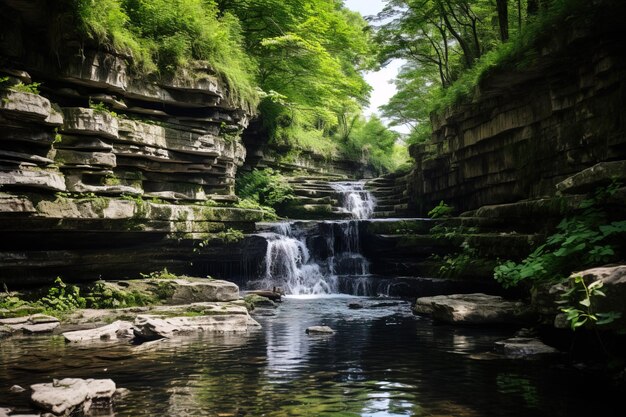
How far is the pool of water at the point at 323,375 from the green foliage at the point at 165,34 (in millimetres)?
8149

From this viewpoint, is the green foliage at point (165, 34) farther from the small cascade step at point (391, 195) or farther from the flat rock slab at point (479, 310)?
the flat rock slab at point (479, 310)

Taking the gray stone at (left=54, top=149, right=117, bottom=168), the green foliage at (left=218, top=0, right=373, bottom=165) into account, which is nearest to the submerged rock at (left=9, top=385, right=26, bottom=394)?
the gray stone at (left=54, top=149, right=117, bottom=168)

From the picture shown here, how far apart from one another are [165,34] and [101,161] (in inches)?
196

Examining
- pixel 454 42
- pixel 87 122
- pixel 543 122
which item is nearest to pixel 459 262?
pixel 543 122

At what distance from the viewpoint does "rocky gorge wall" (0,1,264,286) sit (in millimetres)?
10786

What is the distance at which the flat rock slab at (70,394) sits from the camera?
16.1 feet

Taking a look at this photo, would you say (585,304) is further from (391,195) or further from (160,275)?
(391,195)

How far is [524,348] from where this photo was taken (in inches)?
297

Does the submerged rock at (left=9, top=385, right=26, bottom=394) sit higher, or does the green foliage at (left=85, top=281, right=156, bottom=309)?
the green foliage at (left=85, top=281, right=156, bottom=309)

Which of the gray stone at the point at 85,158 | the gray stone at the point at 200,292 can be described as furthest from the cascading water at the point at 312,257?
the gray stone at the point at 85,158

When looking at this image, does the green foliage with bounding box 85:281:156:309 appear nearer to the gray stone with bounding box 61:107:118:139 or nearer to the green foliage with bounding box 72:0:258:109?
the gray stone with bounding box 61:107:118:139

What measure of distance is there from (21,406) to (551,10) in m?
12.9

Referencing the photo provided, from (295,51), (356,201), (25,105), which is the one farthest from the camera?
(356,201)

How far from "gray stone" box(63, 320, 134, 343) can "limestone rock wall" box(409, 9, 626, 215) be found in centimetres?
1100
